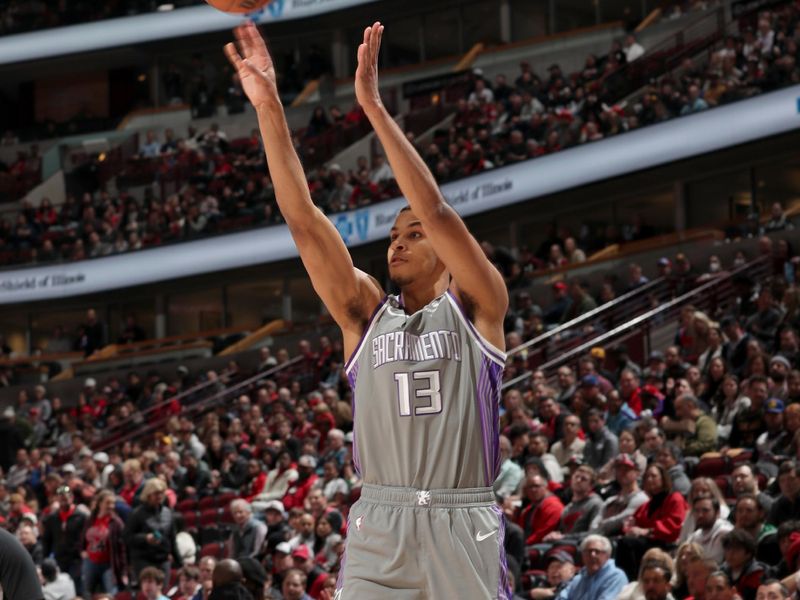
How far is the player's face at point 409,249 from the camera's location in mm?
4402

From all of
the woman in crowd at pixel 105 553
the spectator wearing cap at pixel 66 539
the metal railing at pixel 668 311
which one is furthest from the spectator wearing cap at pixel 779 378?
the spectator wearing cap at pixel 66 539

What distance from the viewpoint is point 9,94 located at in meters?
38.2

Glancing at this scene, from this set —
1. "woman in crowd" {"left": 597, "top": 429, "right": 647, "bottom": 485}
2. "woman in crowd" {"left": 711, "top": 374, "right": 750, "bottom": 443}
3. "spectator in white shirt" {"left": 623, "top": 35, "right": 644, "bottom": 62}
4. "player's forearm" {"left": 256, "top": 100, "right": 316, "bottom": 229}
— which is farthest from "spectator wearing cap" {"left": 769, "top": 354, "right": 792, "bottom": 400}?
"spectator in white shirt" {"left": 623, "top": 35, "right": 644, "bottom": 62}

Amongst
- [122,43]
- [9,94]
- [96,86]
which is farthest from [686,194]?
[9,94]

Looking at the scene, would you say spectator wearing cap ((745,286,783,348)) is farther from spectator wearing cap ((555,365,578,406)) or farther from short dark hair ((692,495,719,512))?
short dark hair ((692,495,719,512))

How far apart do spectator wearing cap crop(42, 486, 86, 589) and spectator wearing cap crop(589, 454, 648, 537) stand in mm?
6179

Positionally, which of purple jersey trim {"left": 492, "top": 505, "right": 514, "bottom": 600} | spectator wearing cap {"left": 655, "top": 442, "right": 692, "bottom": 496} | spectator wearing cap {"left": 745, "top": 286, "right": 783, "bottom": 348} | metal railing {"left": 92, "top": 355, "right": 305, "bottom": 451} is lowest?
metal railing {"left": 92, "top": 355, "right": 305, "bottom": 451}

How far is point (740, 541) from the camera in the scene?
886cm

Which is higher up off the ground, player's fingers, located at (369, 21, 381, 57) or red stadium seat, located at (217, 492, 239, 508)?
player's fingers, located at (369, 21, 381, 57)

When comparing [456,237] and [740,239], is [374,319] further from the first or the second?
[740,239]

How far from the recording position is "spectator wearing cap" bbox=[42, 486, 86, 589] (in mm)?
14578

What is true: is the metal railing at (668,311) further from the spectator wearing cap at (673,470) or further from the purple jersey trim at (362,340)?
the purple jersey trim at (362,340)

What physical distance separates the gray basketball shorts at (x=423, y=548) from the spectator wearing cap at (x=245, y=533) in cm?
898

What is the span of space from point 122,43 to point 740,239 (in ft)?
63.3
